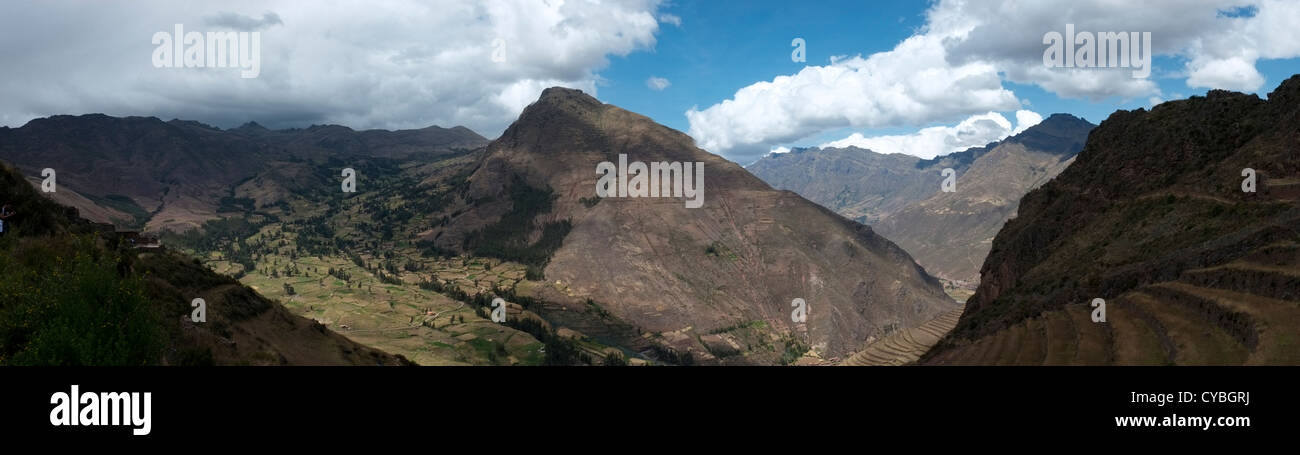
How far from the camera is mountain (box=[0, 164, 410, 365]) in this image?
56.0ft

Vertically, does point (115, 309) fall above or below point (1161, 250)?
below

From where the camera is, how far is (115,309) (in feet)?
59.2

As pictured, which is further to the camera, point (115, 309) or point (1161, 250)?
point (1161, 250)

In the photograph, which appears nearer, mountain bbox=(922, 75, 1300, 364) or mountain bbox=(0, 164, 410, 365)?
mountain bbox=(0, 164, 410, 365)

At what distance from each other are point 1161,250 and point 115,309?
75.8m

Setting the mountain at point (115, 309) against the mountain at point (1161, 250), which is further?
the mountain at point (1161, 250)

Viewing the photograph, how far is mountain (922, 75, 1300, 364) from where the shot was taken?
1318 inches

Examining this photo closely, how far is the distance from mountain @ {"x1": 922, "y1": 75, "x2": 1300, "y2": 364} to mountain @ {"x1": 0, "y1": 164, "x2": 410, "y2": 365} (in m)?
43.9

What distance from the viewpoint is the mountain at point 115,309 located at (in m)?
17.1

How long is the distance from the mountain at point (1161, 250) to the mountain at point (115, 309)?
43.9 meters
